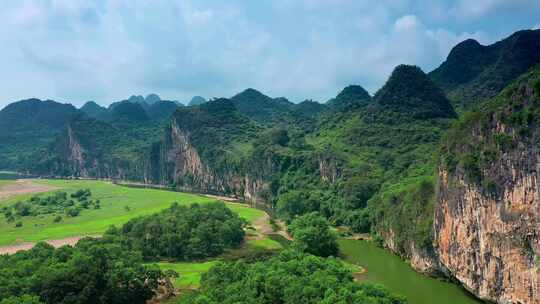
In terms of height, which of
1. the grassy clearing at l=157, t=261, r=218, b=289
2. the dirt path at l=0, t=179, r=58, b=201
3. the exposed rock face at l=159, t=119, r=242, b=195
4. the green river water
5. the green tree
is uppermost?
the exposed rock face at l=159, t=119, r=242, b=195

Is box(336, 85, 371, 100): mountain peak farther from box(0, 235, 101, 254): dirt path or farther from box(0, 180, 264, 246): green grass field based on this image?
box(0, 235, 101, 254): dirt path

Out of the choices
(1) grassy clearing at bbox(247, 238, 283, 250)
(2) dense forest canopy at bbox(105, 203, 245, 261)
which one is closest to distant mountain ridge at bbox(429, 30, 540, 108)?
(1) grassy clearing at bbox(247, 238, 283, 250)

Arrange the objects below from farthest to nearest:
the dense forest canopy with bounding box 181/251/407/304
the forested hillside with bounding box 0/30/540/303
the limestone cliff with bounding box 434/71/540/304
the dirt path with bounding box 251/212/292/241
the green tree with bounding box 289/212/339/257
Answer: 1. the dirt path with bounding box 251/212/292/241
2. the green tree with bounding box 289/212/339/257
3. the forested hillside with bounding box 0/30/540/303
4. the limestone cliff with bounding box 434/71/540/304
5. the dense forest canopy with bounding box 181/251/407/304

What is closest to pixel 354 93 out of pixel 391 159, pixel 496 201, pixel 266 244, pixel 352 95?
pixel 352 95

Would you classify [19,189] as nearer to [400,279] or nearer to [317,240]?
[317,240]

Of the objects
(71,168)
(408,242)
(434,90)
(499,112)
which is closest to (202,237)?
(408,242)
